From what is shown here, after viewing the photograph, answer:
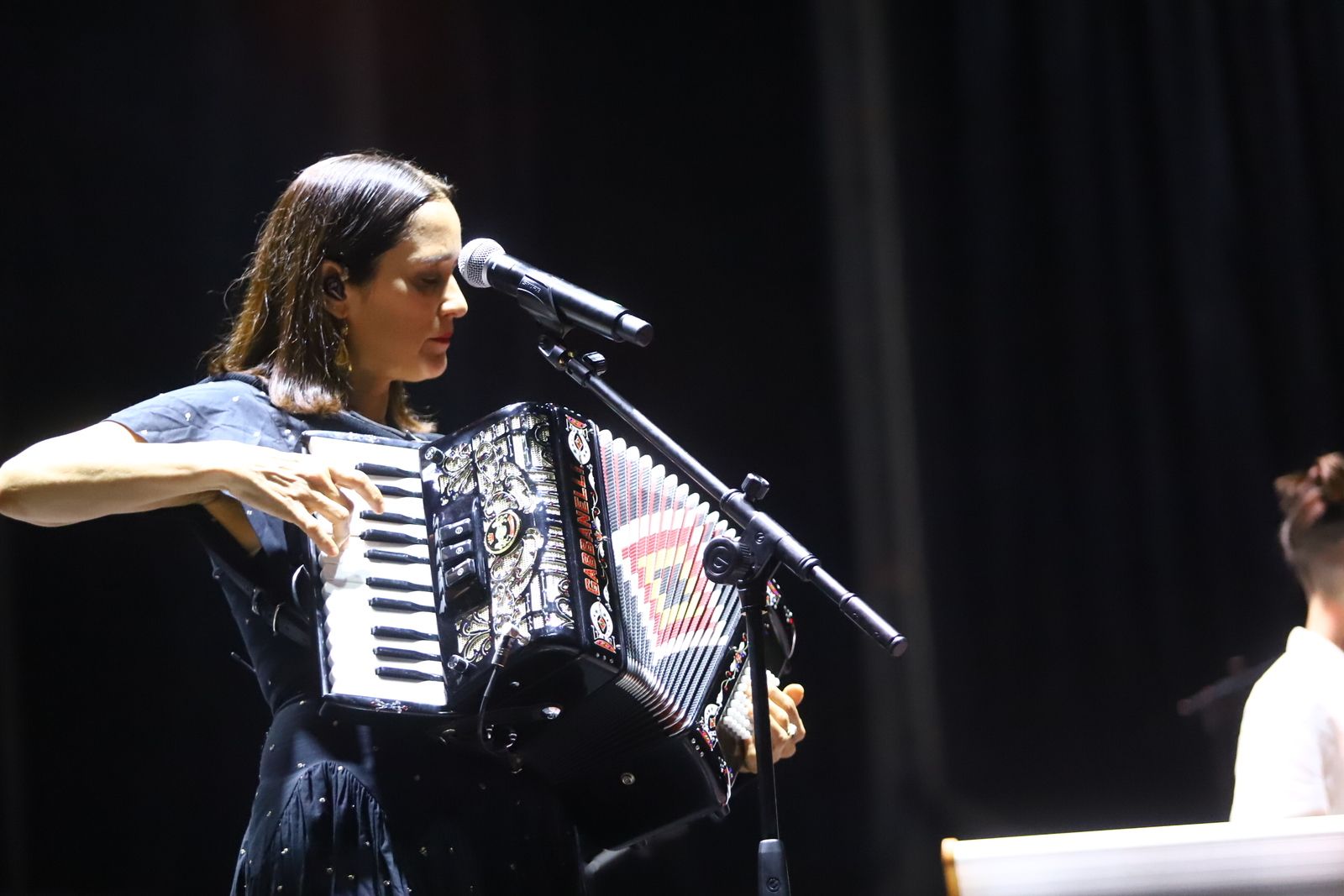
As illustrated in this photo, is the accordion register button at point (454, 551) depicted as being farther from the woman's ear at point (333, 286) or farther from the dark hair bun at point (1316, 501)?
the dark hair bun at point (1316, 501)

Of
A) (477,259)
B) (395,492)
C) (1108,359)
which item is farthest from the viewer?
(1108,359)

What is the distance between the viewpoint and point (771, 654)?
5.48 feet

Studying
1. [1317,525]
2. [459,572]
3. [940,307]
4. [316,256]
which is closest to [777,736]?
[459,572]

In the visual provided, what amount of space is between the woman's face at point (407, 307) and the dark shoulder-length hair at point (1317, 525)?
1.76 metres

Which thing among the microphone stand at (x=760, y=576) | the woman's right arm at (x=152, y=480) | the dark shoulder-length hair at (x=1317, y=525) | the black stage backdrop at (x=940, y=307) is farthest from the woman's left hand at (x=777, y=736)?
the black stage backdrop at (x=940, y=307)

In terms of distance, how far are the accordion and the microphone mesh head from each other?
0.20 m

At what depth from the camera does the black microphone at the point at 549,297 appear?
1.40 m

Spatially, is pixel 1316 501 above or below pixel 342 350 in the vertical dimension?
below

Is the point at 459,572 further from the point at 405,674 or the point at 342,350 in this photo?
the point at 342,350

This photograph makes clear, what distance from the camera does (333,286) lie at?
1607 millimetres

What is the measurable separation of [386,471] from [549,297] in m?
0.26

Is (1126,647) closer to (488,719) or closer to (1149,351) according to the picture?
(1149,351)

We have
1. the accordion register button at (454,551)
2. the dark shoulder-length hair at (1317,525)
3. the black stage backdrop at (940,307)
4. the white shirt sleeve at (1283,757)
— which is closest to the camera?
the accordion register button at (454,551)

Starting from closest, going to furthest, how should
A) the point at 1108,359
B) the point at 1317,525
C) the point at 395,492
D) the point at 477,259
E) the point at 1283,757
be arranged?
the point at 395,492 < the point at 477,259 < the point at 1283,757 < the point at 1317,525 < the point at 1108,359
